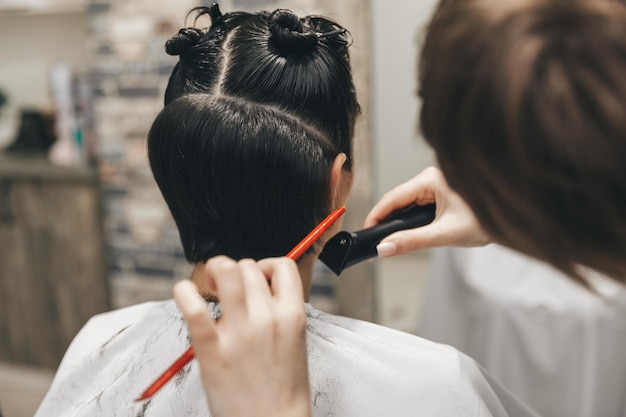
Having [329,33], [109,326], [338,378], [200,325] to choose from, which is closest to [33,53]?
[109,326]

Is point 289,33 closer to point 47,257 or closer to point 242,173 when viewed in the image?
point 242,173

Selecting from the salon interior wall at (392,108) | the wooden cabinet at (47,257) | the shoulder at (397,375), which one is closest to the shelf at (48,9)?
the wooden cabinet at (47,257)

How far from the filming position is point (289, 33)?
0.84m

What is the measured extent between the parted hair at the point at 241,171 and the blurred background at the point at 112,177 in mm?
1189

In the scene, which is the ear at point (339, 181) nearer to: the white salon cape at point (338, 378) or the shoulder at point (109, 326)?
the white salon cape at point (338, 378)

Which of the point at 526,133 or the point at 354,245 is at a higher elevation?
the point at 526,133

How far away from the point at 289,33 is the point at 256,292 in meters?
0.43

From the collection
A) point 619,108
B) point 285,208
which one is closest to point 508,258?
point 285,208

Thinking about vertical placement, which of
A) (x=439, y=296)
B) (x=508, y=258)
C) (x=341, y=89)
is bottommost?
(x=439, y=296)

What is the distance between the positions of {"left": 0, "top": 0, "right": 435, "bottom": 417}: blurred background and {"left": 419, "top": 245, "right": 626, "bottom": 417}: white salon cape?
2.14 feet

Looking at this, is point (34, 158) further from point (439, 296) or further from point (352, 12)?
point (439, 296)

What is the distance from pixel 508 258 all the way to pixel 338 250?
0.76 meters

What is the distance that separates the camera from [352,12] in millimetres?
1966

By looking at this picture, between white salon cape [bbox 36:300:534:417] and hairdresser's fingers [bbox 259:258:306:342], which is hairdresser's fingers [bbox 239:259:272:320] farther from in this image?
white salon cape [bbox 36:300:534:417]
